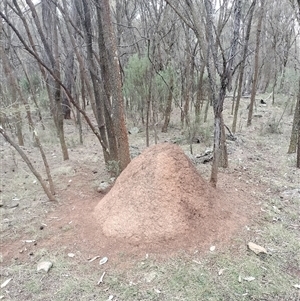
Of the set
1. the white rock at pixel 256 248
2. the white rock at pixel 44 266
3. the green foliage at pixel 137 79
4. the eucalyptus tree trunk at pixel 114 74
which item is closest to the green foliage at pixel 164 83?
the green foliage at pixel 137 79

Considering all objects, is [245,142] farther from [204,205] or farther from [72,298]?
[72,298]

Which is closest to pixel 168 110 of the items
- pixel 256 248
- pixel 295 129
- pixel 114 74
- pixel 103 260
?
pixel 295 129

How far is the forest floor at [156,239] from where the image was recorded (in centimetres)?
257

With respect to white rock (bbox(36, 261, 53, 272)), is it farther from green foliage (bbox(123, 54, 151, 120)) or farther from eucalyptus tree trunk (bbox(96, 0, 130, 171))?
green foliage (bbox(123, 54, 151, 120))

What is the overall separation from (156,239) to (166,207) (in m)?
0.34

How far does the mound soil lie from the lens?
310 cm

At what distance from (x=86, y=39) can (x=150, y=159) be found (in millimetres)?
2450

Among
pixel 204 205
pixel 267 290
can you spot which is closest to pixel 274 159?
pixel 204 205

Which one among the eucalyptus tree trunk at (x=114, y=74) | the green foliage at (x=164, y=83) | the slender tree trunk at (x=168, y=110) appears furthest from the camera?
the slender tree trunk at (x=168, y=110)

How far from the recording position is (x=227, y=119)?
A: 10609 millimetres

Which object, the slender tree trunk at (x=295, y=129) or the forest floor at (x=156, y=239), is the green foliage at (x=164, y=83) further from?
the forest floor at (x=156, y=239)

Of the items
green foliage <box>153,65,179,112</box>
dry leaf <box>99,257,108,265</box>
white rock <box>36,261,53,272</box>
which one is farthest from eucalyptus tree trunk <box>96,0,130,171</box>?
green foliage <box>153,65,179,112</box>

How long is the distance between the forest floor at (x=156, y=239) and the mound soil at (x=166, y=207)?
0.04 ft

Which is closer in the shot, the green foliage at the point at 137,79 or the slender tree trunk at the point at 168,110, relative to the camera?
the green foliage at the point at 137,79
